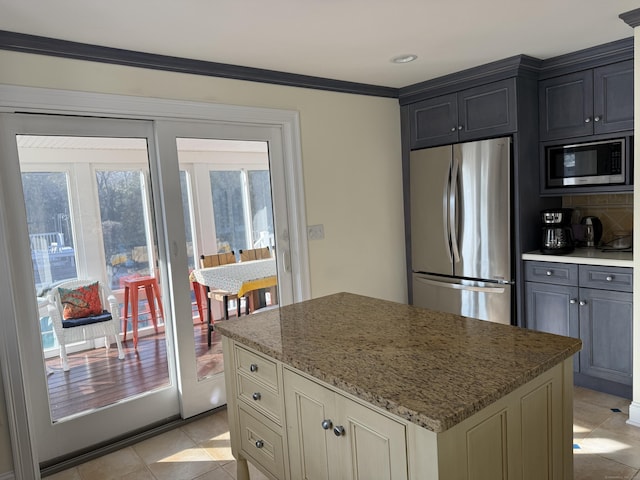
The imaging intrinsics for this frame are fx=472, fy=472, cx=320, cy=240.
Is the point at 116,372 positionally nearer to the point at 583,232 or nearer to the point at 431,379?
the point at 431,379

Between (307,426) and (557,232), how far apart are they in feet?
8.45

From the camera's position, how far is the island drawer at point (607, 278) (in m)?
2.98

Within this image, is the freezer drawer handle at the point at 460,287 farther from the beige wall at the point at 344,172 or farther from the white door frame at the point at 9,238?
the white door frame at the point at 9,238

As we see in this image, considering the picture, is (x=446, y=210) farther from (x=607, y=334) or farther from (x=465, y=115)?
(x=607, y=334)

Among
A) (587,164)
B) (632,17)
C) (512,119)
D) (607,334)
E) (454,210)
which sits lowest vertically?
(607,334)

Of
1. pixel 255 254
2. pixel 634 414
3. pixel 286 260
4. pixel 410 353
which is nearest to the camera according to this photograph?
pixel 410 353

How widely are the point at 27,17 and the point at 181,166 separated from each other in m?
1.16

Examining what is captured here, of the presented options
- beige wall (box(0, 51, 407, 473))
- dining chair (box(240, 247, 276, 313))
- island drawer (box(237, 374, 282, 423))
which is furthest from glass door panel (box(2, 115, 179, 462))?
island drawer (box(237, 374, 282, 423))

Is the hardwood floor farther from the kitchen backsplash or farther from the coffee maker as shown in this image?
the kitchen backsplash

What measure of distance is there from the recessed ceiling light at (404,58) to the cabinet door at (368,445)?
2444 mm

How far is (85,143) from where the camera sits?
2.77 meters

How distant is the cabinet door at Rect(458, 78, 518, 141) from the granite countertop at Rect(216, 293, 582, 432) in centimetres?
190

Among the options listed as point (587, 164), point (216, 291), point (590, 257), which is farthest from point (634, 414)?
point (216, 291)

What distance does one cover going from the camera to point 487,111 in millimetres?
3551
